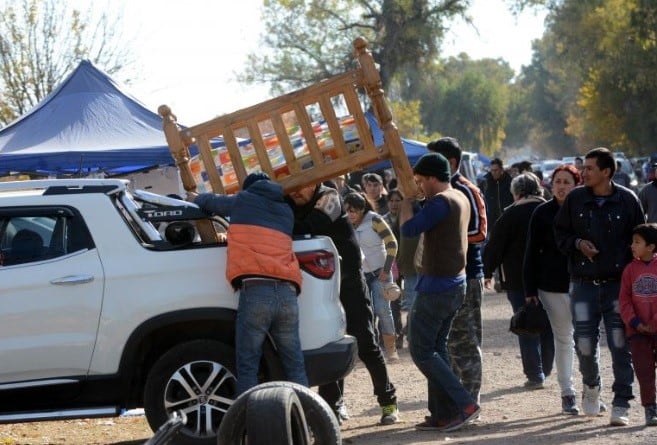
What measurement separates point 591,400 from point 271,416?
3532mm

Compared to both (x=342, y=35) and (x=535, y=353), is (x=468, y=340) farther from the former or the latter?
(x=342, y=35)

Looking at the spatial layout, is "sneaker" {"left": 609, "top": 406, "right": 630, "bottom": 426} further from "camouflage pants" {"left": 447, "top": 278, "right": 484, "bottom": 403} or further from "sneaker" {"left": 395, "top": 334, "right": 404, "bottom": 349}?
"sneaker" {"left": 395, "top": 334, "right": 404, "bottom": 349}

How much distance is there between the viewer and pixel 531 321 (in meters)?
9.50

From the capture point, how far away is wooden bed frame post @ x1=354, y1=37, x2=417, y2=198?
832 centimetres

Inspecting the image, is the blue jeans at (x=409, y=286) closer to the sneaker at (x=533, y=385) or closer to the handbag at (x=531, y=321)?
the sneaker at (x=533, y=385)

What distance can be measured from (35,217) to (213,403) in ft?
5.20

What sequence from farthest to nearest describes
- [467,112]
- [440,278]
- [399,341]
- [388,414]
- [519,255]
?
1. [467,112]
2. [399,341]
3. [519,255]
4. [388,414]
5. [440,278]

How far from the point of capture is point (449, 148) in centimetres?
941

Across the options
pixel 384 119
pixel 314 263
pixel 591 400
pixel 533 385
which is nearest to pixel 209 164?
pixel 314 263

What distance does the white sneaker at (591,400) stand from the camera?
30.0ft

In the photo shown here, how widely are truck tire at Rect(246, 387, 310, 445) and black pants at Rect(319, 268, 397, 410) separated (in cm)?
278

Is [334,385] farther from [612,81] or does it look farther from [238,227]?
[612,81]

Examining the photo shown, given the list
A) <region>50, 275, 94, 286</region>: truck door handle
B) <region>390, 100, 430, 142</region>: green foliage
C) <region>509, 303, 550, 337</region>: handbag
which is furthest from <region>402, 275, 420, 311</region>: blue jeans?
<region>390, 100, 430, 142</region>: green foliage

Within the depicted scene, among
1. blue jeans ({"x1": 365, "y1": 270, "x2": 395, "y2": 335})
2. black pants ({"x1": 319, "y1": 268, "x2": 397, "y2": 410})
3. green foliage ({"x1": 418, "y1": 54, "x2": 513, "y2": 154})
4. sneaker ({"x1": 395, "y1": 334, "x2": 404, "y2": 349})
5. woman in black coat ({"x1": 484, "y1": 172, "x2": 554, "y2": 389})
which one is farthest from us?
green foliage ({"x1": 418, "y1": 54, "x2": 513, "y2": 154})
